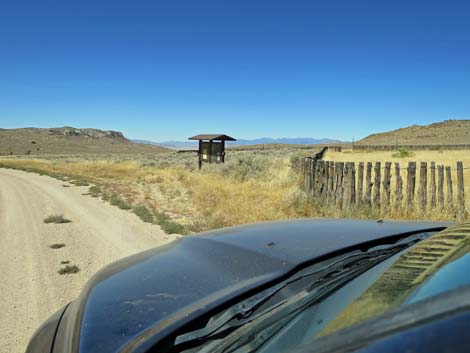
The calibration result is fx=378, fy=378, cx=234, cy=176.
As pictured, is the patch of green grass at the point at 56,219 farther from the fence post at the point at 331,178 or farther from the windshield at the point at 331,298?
the windshield at the point at 331,298

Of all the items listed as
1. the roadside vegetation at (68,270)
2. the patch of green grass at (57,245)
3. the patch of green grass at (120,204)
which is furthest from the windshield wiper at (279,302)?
the patch of green grass at (120,204)

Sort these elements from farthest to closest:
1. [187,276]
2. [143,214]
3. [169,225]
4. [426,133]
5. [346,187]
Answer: [426,133] < [143,214] < [346,187] < [169,225] < [187,276]

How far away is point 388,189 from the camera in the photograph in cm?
816

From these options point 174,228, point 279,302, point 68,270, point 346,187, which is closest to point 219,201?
point 174,228

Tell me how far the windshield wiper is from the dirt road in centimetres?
286

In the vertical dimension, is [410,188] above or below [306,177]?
below

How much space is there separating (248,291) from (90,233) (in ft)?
23.0

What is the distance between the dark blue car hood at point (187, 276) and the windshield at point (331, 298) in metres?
0.09

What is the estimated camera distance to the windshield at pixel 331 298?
3.69 feet

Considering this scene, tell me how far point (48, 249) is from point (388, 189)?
269 inches

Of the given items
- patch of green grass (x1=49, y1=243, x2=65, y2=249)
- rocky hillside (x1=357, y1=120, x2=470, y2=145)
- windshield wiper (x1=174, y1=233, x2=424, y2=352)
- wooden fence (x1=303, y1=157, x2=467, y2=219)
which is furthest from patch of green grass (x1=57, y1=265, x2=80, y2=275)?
rocky hillside (x1=357, y1=120, x2=470, y2=145)

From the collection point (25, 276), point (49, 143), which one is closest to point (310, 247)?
point (25, 276)

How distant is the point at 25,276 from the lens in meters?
5.23

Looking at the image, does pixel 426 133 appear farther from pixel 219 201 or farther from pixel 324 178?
pixel 219 201
